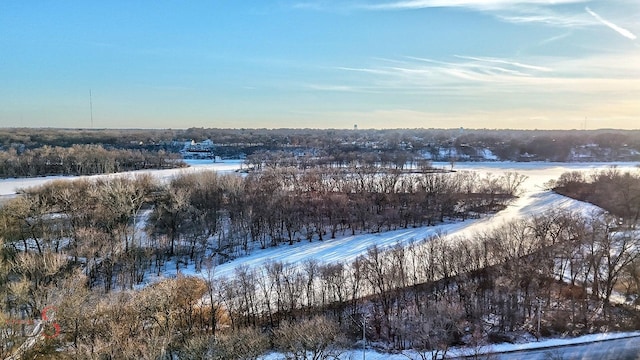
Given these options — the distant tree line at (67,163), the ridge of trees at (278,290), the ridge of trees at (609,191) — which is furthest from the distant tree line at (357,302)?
the distant tree line at (67,163)

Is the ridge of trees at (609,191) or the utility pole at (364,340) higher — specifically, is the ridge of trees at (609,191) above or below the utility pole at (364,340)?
above

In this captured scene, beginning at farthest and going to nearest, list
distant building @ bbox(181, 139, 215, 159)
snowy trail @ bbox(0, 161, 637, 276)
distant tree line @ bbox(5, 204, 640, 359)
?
distant building @ bbox(181, 139, 215, 159), snowy trail @ bbox(0, 161, 637, 276), distant tree line @ bbox(5, 204, 640, 359)

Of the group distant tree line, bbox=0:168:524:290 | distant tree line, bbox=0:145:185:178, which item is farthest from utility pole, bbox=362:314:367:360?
distant tree line, bbox=0:145:185:178

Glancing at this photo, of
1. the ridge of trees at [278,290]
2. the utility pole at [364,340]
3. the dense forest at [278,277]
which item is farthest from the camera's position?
the utility pole at [364,340]

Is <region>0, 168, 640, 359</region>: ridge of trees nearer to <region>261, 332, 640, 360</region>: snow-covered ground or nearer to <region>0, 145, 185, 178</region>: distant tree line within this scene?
<region>261, 332, 640, 360</region>: snow-covered ground

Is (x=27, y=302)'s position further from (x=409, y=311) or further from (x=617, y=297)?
(x=617, y=297)

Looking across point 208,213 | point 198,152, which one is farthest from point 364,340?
point 198,152

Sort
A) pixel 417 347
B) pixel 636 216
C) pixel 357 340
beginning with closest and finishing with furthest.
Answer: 1. pixel 417 347
2. pixel 357 340
3. pixel 636 216

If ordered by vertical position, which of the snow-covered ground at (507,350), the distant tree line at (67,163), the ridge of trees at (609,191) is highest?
the distant tree line at (67,163)

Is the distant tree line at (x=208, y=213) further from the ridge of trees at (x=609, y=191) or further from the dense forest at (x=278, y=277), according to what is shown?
the ridge of trees at (x=609, y=191)

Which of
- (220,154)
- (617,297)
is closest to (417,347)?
(617,297)

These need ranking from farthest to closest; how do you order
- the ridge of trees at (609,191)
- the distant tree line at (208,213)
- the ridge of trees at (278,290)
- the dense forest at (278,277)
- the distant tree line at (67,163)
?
1. the distant tree line at (67,163)
2. the ridge of trees at (609,191)
3. the distant tree line at (208,213)
4. the dense forest at (278,277)
5. the ridge of trees at (278,290)
